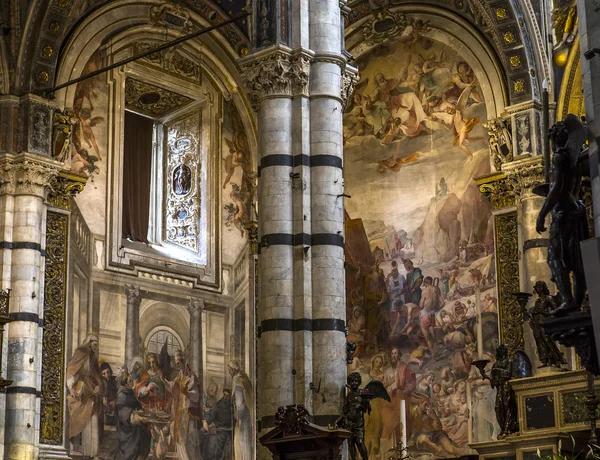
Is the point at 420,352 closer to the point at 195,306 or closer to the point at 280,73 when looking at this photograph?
the point at 195,306

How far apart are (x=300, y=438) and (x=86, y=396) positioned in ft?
26.0

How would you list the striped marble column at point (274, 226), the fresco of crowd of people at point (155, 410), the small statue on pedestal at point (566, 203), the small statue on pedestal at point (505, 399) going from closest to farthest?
the small statue on pedestal at point (566, 203) → the striped marble column at point (274, 226) → the small statue on pedestal at point (505, 399) → the fresco of crowd of people at point (155, 410)

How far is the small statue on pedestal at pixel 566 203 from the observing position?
29.7ft

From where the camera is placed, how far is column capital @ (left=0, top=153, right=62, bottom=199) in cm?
1998

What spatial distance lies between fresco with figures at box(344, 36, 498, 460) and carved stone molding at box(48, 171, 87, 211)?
5.68 meters

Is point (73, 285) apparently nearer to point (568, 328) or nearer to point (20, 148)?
point (20, 148)

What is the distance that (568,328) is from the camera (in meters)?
8.60

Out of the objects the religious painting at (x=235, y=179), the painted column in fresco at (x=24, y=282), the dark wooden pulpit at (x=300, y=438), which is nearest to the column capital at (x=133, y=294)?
the painted column in fresco at (x=24, y=282)

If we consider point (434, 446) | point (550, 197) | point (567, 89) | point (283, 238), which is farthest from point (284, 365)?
point (567, 89)

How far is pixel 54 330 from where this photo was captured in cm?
2011

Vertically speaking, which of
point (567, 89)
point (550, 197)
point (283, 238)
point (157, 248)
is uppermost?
point (567, 89)

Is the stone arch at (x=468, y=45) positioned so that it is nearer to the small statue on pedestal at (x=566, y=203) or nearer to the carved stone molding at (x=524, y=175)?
the carved stone molding at (x=524, y=175)

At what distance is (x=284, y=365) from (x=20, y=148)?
25.6 ft

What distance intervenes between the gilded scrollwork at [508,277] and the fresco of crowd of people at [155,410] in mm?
5129
